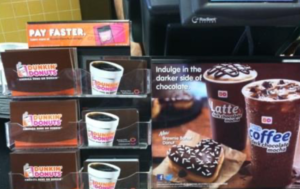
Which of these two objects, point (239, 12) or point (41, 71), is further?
point (41, 71)

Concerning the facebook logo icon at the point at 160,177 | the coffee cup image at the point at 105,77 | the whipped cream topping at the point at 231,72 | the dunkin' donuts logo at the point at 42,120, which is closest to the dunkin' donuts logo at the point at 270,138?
the whipped cream topping at the point at 231,72

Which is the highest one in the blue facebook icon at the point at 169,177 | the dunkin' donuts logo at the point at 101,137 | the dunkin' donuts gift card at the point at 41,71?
the dunkin' donuts gift card at the point at 41,71

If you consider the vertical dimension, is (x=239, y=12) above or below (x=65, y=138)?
above

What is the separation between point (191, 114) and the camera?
0.88 m

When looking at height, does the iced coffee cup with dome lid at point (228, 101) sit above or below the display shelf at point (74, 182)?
above

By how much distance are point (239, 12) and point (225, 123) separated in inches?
11.8

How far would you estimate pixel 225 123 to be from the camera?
0.88 m

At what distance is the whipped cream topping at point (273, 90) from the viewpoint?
0.84 meters

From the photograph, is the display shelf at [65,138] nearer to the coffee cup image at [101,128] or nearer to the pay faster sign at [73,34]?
the coffee cup image at [101,128]

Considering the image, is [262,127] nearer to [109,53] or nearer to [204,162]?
[204,162]

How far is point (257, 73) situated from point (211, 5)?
26cm

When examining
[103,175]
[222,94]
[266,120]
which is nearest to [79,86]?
[103,175]

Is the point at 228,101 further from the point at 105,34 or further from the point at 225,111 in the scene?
the point at 105,34

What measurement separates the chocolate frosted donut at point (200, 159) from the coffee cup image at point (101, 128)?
0.15 meters
